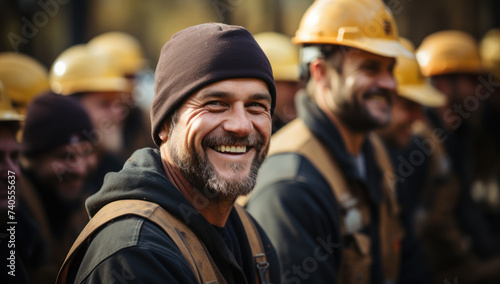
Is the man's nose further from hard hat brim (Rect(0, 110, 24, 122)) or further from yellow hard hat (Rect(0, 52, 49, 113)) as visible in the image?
yellow hard hat (Rect(0, 52, 49, 113))

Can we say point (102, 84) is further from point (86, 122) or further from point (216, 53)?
point (216, 53)

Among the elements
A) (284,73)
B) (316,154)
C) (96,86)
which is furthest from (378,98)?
(96,86)

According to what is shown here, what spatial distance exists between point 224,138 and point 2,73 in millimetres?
4104

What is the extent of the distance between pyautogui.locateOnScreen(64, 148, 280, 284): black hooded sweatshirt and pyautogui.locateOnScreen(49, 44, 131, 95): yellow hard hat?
16.0 feet

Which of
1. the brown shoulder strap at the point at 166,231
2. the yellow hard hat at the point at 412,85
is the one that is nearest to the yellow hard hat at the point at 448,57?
the yellow hard hat at the point at 412,85

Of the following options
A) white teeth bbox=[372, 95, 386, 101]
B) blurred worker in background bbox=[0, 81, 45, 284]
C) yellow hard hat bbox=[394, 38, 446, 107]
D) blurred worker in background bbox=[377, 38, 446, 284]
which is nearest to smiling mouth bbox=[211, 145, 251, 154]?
blurred worker in background bbox=[0, 81, 45, 284]

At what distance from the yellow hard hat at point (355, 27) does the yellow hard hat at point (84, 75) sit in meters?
3.60

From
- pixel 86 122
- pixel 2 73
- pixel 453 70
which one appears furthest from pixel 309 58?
pixel 453 70

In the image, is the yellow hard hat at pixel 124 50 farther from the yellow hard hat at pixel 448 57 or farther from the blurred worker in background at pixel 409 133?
the blurred worker in background at pixel 409 133

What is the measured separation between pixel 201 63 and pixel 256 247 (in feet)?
3.06

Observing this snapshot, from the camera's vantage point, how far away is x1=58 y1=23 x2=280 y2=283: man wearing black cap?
249 centimetres

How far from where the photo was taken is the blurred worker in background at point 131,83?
8677mm

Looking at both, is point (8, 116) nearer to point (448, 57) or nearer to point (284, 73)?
point (284, 73)

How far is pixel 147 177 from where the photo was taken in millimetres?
2547
